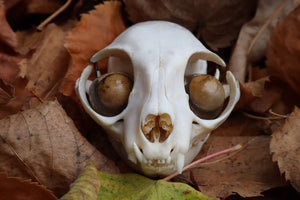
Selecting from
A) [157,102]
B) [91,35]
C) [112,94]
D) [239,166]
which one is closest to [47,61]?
[91,35]

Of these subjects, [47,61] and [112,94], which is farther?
[47,61]

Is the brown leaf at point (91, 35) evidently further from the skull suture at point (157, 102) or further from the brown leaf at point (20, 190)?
A: the brown leaf at point (20, 190)

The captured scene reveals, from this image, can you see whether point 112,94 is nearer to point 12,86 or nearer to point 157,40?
point 157,40

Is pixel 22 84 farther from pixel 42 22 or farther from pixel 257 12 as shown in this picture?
pixel 257 12

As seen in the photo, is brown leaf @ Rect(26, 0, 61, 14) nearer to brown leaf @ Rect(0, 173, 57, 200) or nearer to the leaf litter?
the leaf litter

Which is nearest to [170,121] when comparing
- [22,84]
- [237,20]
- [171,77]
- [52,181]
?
[171,77]
